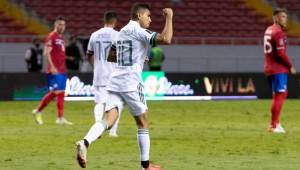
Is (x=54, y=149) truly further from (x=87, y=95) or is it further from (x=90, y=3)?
(x=90, y=3)

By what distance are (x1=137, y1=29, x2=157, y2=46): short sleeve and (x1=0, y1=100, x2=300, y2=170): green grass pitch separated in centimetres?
164

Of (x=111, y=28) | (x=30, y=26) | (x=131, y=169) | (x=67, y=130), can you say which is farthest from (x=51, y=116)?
(x=30, y=26)

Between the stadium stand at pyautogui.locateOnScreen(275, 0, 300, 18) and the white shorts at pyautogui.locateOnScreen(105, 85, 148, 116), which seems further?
the stadium stand at pyautogui.locateOnScreen(275, 0, 300, 18)

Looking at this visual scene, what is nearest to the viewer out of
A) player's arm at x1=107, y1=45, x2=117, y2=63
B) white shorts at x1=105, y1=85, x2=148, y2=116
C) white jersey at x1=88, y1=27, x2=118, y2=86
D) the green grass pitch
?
white shorts at x1=105, y1=85, x2=148, y2=116

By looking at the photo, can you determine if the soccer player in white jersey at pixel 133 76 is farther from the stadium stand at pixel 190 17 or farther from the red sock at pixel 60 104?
the stadium stand at pixel 190 17

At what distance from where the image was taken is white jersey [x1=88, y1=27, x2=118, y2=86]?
15.6m

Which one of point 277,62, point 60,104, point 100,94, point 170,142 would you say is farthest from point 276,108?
point 60,104

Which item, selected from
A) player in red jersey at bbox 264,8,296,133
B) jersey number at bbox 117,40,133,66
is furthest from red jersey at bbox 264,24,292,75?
jersey number at bbox 117,40,133,66

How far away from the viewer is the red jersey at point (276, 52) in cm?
1711

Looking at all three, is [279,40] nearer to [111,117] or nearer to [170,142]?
[170,142]

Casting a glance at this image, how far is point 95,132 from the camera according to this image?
1048cm

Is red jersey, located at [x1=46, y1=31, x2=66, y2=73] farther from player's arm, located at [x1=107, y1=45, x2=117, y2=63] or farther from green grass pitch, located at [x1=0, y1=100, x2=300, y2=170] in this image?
player's arm, located at [x1=107, y1=45, x2=117, y2=63]

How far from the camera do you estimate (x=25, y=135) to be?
1594 centimetres

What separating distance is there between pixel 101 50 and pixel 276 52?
3.64 metres
